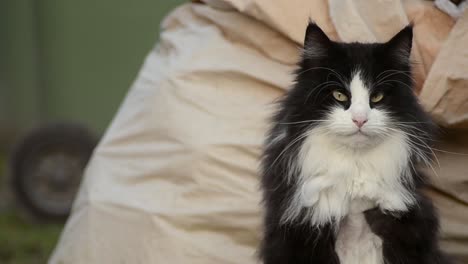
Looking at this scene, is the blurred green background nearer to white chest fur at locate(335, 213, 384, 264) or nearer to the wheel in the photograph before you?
the wheel

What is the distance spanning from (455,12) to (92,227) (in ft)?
5.06

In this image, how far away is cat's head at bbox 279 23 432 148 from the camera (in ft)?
8.27

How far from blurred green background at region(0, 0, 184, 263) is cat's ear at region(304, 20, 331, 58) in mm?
3485

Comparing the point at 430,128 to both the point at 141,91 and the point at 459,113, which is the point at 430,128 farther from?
the point at 141,91

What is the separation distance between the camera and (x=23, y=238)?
532 centimetres

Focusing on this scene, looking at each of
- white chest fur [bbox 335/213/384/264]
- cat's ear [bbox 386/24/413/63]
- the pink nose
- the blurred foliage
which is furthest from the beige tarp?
the blurred foliage

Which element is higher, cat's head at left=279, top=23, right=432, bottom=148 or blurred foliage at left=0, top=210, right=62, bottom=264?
cat's head at left=279, top=23, right=432, bottom=148

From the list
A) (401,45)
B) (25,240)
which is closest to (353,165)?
(401,45)

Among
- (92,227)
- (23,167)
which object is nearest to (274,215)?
(92,227)

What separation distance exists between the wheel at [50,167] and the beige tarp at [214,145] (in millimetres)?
2147

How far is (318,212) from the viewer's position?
2.62m

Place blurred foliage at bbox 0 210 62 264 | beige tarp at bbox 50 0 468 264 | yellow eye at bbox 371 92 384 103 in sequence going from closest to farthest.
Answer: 1. yellow eye at bbox 371 92 384 103
2. beige tarp at bbox 50 0 468 264
3. blurred foliage at bbox 0 210 62 264

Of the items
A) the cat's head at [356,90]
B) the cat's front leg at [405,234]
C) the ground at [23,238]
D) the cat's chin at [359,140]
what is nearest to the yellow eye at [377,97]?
the cat's head at [356,90]

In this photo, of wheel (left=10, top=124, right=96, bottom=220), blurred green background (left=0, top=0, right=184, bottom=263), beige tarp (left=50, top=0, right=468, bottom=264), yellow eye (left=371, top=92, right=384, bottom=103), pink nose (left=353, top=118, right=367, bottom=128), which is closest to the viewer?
pink nose (left=353, top=118, right=367, bottom=128)
